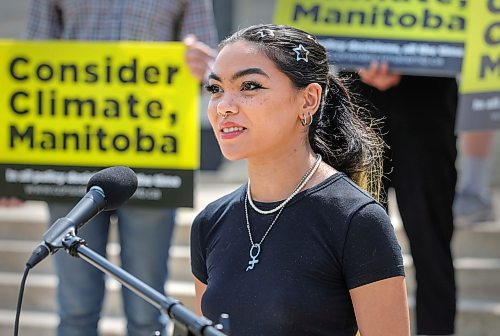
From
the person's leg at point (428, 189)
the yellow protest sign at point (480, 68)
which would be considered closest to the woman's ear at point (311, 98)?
the person's leg at point (428, 189)

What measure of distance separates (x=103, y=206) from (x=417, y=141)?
2526mm

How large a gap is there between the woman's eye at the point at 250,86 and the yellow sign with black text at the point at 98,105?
6.44 ft

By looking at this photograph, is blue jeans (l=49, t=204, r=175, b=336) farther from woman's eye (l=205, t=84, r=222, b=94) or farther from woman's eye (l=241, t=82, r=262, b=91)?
woman's eye (l=241, t=82, r=262, b=91)

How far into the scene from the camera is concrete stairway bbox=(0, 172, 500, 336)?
18.6ft

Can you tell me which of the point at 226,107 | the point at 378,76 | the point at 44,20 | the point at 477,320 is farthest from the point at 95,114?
the point at 477,320

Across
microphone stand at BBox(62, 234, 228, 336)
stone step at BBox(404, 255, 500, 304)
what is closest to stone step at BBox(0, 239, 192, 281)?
stone step at BBox(404, 255, 500, 304)

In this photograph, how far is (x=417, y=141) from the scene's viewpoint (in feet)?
15.1

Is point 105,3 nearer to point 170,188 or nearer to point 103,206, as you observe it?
point 170,188

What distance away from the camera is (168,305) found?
1.96 meters

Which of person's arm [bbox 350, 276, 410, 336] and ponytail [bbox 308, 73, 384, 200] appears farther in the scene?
ponytail [bbox 308, 73, 384, 200]

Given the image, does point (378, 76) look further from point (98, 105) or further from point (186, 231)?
point (186, 231)

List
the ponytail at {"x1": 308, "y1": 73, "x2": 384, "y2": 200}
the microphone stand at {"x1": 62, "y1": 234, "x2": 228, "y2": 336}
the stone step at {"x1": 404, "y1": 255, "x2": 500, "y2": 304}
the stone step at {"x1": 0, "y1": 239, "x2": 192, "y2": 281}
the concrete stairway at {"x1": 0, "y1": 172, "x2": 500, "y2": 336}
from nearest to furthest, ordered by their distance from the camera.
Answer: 1. the microphone stand at {"x1": 62, "y1": 234, "x2": 228, "y2": 336}
2. the ponytail at {"x1": 308, "y1": 73, "x2": 384, "y2": 200}
3. the concrete stairway at {"x1": 0, "y1": 172, "x2": 500, "y2": 336}
4. the stone step at {"x1": 404, "y1": 255, "x2": 500, "y2": 304}
5. the stone step at {"x1": 0, "y1": 239, "x2": 192, "y2": 281}

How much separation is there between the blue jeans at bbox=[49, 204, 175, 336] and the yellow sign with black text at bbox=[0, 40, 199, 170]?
32cm

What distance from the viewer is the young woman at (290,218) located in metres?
2.48
